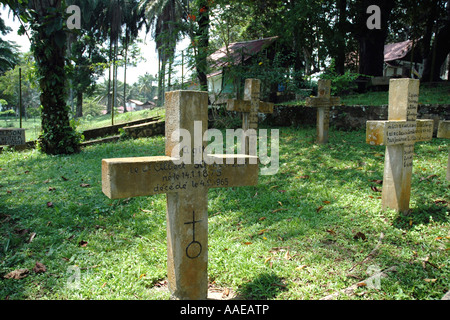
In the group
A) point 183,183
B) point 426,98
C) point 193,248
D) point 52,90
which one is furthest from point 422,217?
point 52,90

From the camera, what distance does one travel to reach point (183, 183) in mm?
2727

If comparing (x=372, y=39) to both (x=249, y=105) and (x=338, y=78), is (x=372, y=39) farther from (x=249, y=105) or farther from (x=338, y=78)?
(x=249, y=105)

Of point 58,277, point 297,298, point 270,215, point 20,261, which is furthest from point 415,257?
point 20,261

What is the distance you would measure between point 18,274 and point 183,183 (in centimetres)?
186

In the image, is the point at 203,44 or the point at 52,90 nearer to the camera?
the point at 52,90

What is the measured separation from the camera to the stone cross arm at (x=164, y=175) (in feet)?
8.11

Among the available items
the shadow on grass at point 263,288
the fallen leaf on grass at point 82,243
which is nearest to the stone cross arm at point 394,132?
the shadow on grass at point 263,288

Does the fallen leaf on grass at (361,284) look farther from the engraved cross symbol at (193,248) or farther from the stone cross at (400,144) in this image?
the stone cross at (400,144)

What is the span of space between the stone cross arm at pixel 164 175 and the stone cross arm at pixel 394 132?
207cm

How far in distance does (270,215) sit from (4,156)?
7503mm

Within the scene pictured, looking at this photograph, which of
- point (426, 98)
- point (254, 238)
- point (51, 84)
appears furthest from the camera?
point (426, 98)

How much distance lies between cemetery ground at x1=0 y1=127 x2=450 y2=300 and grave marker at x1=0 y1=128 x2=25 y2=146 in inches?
31.5

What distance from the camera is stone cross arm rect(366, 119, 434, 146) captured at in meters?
4.23

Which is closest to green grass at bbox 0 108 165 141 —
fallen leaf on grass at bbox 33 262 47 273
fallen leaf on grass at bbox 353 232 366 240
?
fallen leaf on grass at bbox 33 262 47 273
